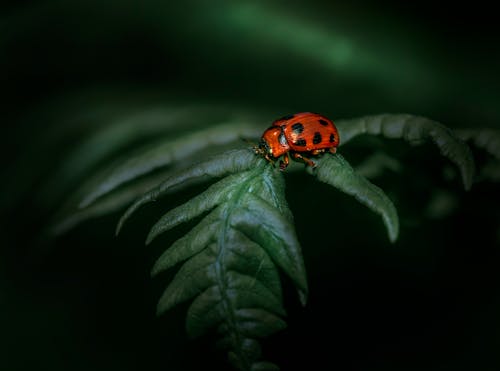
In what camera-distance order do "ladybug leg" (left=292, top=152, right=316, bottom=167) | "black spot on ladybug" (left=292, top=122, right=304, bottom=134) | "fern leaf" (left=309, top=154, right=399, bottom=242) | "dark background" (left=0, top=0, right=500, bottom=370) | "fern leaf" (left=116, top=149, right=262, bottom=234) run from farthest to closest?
"dark background" (left=0, top=0, right=500, bottom=370) → "black spot on ladybug" (left=292, top=122, right=304, bottom=134) → "ladybug leg" (left=292, top=152, right=316, bottom=167) → "fern leaf" (left=116, top=149, right=262, bottom=234) → "fern leaf" (left=309, top=154, right=399, bottom=242)

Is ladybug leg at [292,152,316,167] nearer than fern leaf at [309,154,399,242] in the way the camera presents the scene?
No

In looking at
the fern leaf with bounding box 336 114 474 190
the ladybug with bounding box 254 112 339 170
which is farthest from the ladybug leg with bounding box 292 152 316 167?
the fern leaf with bounding box 336 114 474 190

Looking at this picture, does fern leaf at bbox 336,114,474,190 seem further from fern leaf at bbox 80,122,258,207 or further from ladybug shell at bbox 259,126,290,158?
fern leaf at bbox 80,122,258,207

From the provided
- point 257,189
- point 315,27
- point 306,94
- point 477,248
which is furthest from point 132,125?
point 477,248

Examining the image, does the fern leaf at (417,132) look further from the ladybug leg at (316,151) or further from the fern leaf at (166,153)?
the fern leaf at (166,153)

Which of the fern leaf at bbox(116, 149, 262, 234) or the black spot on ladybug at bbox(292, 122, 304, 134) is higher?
the black spot on ladybug at bbox(292, 122, 304, 134)

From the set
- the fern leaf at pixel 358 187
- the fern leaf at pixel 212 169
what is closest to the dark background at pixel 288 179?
the fern leaf at pixel 358 187

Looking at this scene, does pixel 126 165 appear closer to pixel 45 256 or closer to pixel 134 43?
pixel 45 256

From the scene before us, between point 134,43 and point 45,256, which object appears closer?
point 45,256

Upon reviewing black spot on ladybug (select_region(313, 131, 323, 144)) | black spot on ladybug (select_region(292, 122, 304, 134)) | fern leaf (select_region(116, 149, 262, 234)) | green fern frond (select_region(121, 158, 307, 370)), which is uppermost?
black spot on ladybug (select_region(292, 122, 304, 134))
